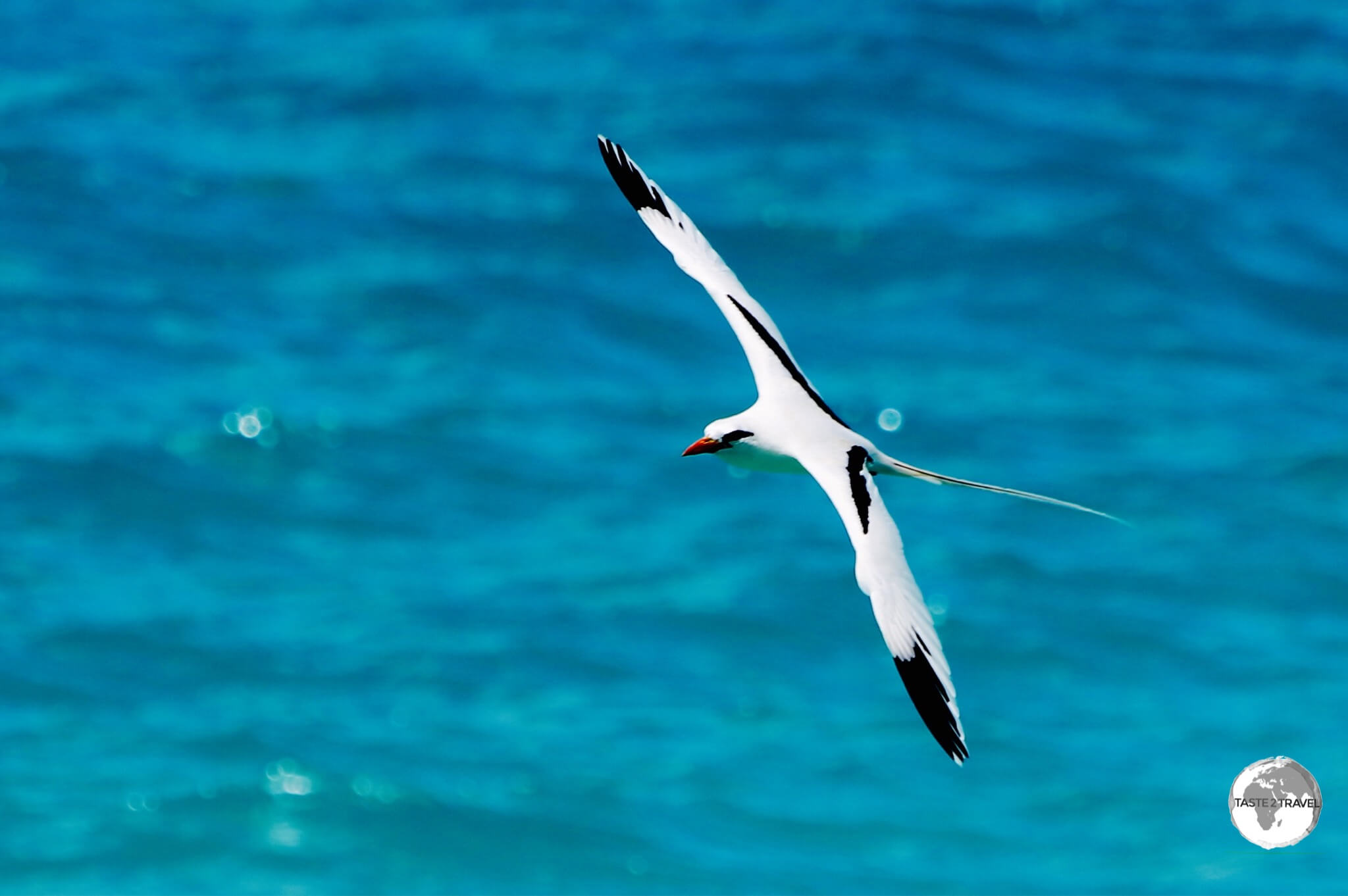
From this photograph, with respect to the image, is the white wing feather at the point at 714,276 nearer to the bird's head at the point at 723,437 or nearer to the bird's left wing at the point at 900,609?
the bird's head at the point at 723,437

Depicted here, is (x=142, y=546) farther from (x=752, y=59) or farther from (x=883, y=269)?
(x=752, y=59)

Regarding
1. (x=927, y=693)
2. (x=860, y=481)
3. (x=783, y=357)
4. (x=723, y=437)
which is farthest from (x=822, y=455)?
(x=927, y=693)

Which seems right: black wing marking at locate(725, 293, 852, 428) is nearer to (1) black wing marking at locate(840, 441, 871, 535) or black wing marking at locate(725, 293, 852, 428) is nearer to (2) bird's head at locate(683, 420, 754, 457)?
(1) black wing marking at locate(840, 441, 871, 535)

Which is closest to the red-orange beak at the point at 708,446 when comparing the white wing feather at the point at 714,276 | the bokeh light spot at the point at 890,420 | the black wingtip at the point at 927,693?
the white wing feather at the point at 714,276

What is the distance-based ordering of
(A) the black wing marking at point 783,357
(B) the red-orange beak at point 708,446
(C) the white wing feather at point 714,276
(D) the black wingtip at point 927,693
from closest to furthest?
(D) the black wingtip at point 927,693 → (B) the red-orange beak at point 708,446 → (A) the black wing marking at point 783,357 → (C) the white wing feather at point 714,276

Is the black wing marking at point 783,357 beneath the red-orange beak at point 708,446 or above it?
above

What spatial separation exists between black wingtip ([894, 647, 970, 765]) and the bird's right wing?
6.44ft

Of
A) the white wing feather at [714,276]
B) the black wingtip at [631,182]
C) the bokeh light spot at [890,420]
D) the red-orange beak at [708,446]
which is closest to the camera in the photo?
the red-orange beak at [708,446]

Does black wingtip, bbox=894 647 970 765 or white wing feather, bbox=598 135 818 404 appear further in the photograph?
white wing feather, bbox=598 135 818 404

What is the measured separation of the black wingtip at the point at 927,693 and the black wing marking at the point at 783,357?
1.95 m

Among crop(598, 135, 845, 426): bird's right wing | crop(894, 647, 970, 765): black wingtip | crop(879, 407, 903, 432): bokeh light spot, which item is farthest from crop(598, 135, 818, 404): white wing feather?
crop(879, 407, 903, 432): bokeh light spot

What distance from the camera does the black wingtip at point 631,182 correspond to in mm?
11117

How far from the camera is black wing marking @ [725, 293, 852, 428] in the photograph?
9659 millimetres

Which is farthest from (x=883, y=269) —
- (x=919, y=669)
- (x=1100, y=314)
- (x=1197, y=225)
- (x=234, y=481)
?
(x=919, y=669)
